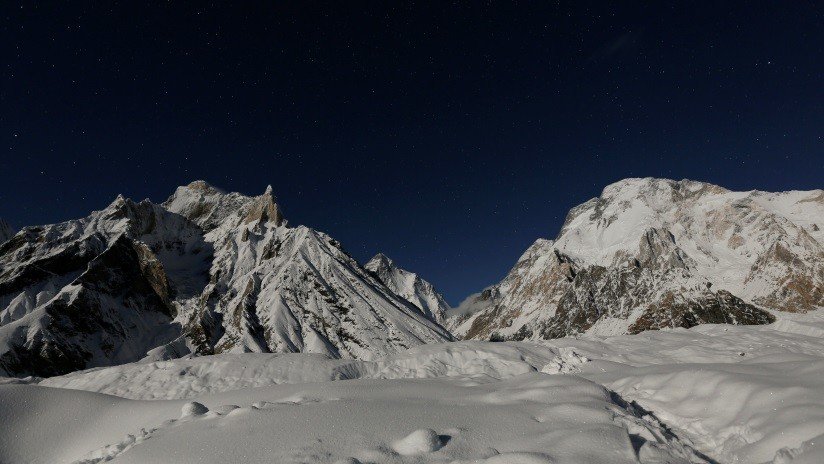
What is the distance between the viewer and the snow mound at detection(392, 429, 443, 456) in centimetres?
579

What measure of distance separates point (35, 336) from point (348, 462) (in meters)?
99.4

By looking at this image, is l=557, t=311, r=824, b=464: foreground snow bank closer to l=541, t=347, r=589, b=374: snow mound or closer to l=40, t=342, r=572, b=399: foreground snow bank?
l=541, t=347, r=589, b=374: snow mound

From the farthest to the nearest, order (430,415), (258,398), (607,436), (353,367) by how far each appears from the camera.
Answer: (353,367) < (258,398) < (430,415) < (607,436)

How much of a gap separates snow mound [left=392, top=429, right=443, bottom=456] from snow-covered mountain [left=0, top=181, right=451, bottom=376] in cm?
8341

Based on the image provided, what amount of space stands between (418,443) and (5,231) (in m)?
182

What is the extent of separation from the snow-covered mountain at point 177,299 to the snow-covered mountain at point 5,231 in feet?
73.3

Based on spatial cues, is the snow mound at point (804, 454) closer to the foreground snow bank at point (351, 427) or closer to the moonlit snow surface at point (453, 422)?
the moonlit snow surface at point (453, 422)

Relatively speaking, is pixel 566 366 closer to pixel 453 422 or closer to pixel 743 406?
pixel 743 406

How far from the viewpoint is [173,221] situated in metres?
152

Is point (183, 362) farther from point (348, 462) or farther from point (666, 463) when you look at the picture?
point (666, 463)

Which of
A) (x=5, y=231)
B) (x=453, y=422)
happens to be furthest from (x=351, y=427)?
(x=5, y=231)

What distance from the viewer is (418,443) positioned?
19.3 ft

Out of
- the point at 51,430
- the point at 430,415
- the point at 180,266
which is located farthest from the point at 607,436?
the point at 180,266

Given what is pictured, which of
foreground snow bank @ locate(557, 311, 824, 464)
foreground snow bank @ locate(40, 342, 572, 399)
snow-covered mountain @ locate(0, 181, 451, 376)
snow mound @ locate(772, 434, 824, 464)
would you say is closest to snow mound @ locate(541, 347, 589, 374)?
foreground snow bank @ locate(40, 342, 572, 399)
